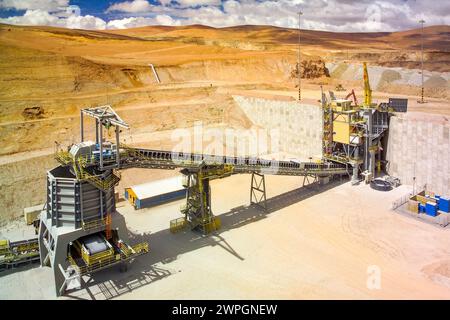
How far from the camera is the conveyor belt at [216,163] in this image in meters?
22.9

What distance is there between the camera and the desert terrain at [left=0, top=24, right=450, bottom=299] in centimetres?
2056

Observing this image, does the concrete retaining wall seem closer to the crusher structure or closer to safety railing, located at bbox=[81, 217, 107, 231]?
the crusher structure

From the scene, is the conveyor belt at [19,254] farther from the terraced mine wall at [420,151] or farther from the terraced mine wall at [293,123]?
the terraced mine wall at [420,151]

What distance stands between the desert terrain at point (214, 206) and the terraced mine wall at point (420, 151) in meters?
1.72

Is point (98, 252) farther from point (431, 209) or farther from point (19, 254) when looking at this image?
point (431, 209)

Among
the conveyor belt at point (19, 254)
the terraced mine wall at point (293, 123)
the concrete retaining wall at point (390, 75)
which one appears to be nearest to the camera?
the conveyor belt at point (19, 254)

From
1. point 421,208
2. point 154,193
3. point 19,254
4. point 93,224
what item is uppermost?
point 93,224

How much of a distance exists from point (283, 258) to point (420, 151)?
1785cm

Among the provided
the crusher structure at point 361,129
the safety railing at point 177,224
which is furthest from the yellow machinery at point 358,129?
the safety railing at point 177,224

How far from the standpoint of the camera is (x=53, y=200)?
68.4ft

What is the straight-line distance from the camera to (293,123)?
1746 inches

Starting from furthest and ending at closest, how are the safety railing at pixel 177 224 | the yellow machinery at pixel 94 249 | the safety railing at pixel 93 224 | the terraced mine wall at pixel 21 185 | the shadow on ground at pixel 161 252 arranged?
the terraced mine wall at pixel 21 185, the safety railing at pixel 177 224, the safety railing at pixel 93 224, the shadow on ground at pixel 161 252, the yellow machinery at pixel 94 249

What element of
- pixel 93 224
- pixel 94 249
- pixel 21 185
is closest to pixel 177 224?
pixel 93 224

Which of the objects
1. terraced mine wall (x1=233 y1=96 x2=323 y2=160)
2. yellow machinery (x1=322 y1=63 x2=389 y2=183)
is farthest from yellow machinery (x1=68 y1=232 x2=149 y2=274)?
terraced mine wall (x1=233 y1=96 x2=323 y2=160)
